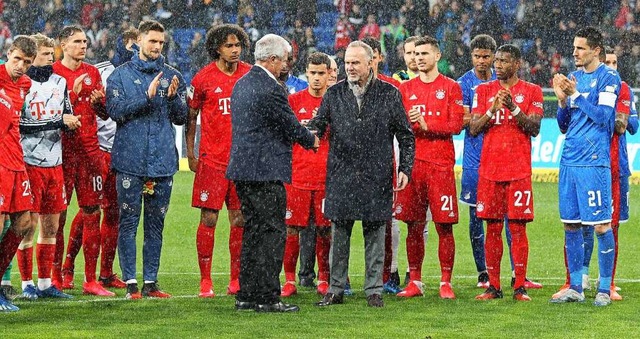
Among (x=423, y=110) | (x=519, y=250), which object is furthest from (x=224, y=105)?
(x=519, y=250)

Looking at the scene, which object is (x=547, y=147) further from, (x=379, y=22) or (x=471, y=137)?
(x=471, y=137)

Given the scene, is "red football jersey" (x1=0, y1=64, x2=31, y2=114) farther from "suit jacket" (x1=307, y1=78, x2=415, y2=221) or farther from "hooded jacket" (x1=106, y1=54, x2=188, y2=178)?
"suit jacket" (x1=307, y1=78, x2=415, y2=221)

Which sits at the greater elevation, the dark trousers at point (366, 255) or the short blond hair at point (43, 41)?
the short blond hair at point (43, 41)

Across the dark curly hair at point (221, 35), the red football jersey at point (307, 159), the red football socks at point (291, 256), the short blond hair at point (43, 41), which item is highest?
the dark curly hair at point (221, 35)

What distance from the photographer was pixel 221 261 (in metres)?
12.4

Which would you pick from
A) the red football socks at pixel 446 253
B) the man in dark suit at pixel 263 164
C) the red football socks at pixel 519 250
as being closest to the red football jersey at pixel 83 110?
the man in dark suit at pixel 263 164

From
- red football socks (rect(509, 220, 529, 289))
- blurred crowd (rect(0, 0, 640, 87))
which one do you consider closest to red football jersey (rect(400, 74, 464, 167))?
red football socks (rect(509, 220, 529, 289))

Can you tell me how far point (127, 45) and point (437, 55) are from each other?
2.79 metres

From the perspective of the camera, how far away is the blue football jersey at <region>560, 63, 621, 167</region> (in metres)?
9.05

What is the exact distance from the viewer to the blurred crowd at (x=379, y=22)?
76.8 ft

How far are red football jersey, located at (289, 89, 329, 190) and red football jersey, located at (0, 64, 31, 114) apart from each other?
7.79ft

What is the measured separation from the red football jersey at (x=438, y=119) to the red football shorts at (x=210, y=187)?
61.3 inches

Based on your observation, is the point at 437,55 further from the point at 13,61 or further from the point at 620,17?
the point at 620,17

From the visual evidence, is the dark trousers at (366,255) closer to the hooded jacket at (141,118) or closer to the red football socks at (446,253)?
the red football socks at (446,253)
